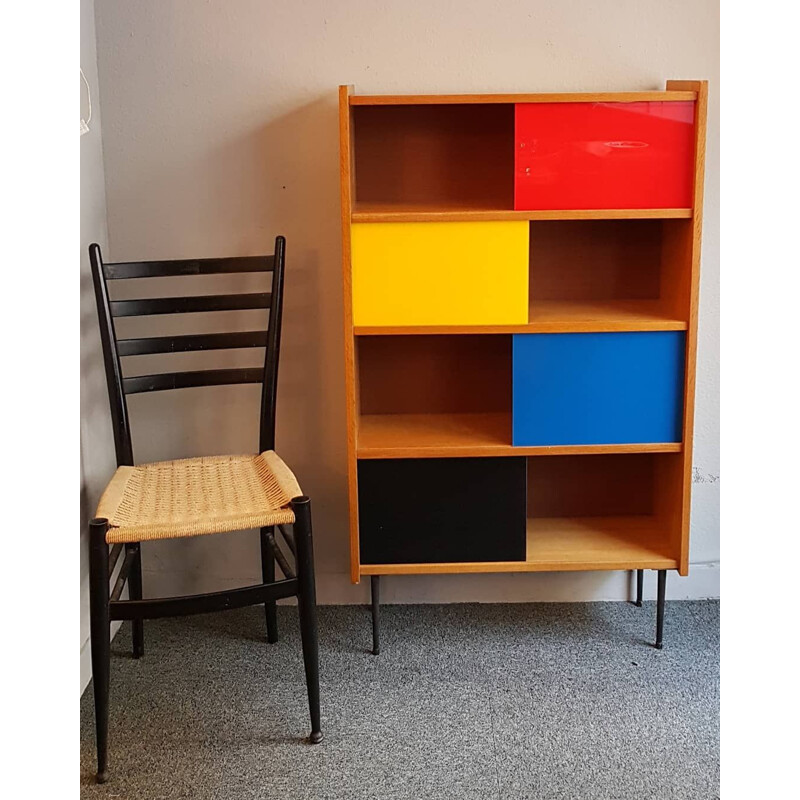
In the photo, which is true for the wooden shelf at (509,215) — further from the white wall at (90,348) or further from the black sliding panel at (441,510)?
the white wall at (90,348)

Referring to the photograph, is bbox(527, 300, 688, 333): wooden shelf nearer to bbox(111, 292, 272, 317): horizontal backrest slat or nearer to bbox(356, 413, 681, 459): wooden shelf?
bbox(356, 413, 681, 459): wooden shelf

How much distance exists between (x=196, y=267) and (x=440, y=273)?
588 mm

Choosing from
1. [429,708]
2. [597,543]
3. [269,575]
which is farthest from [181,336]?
[597,543]

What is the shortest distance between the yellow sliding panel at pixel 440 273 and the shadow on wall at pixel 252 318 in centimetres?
32

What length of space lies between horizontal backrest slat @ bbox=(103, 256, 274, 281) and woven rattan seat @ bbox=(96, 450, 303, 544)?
445 mm

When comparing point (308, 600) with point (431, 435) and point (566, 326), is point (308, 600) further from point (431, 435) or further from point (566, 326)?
point (566, 326)

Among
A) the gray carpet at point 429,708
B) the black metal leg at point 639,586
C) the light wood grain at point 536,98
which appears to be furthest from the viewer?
the black metal leg at point 639,586

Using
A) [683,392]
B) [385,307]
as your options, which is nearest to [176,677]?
[385,307]

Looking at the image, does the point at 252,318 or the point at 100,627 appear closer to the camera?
the point at 100,627

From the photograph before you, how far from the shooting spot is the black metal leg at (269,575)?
2184 mm

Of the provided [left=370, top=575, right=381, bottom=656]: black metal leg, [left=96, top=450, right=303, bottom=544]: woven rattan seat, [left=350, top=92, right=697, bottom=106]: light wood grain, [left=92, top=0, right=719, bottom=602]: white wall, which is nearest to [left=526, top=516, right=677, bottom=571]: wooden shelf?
[left=92, top=0, right=719, bottom=602]: white wall

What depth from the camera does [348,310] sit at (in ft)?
6.66

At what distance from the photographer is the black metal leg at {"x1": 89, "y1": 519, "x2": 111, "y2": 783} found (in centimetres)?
169

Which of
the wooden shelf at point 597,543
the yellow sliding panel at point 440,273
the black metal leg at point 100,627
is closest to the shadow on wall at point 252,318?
the yellow sliding panel at point 440,273
